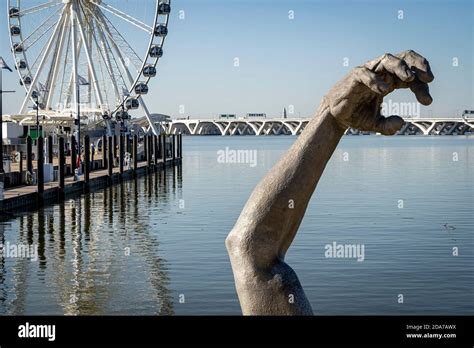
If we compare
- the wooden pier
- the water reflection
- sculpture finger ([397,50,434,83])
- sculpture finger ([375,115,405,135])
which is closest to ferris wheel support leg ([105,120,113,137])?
the wooden pier

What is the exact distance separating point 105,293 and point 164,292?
1.07 metres

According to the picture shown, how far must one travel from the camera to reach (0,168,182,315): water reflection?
48.3ft

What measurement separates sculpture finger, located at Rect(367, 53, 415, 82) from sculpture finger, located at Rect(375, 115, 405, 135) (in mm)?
206

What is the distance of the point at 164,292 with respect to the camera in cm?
1584

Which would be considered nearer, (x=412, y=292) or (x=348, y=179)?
(x=412, y=292)

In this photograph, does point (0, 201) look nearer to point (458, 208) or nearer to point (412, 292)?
point (412, 292)

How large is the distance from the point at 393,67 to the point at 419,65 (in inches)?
4.2

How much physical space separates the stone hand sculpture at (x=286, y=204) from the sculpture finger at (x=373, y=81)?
0.13 feet

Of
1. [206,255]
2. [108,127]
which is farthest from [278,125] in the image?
[206,255]

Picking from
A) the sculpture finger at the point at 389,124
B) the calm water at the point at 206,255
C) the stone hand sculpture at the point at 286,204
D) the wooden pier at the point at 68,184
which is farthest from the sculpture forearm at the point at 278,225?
the wooden pier at the point at 68,184

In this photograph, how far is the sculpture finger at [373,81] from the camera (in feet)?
11.9
